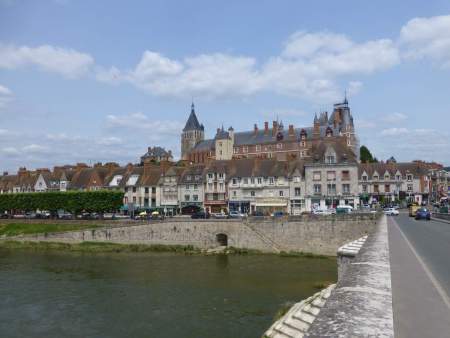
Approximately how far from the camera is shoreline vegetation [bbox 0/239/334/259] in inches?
1709

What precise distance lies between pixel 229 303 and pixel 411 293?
57.6ft

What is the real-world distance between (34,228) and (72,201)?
6.05m

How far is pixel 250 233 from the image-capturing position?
145 ft

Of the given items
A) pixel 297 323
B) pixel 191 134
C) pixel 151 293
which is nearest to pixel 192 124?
pixel 191 134

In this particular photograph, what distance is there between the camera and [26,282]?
30656mm

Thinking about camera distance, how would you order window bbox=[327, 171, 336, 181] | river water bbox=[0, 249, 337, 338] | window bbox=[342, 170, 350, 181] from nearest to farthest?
river water bbox=[0, 249, 337, 338] → window bbox=[342, 170, 350, 181] → window bbox=[327, 171, 336, 181]

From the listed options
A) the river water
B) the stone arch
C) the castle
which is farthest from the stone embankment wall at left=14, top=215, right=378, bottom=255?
the castle

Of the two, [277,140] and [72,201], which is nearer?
[72,201]

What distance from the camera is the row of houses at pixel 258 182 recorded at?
2279 inches

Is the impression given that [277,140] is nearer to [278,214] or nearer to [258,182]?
[258,182]

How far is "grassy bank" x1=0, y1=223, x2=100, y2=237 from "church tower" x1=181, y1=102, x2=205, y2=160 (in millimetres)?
A: 75611

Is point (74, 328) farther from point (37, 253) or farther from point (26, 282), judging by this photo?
point (37, 253)

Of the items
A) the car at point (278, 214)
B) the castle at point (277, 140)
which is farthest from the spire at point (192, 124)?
the car at point (278, 214)

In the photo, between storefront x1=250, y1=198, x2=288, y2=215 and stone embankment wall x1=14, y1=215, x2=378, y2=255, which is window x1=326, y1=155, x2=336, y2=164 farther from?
stone embankment wall x1=14, y1=215, x2=378, y2=255
